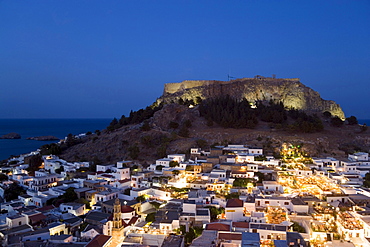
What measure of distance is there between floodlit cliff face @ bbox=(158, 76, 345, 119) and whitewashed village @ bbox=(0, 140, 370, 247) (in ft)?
76.2

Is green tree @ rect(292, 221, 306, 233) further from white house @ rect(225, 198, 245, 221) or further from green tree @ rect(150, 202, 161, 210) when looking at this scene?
green tree @ rect(150, 202, 161, 210)

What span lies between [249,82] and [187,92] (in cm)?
1148

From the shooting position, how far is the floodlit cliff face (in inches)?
1961

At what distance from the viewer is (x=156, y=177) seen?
24.0 meters

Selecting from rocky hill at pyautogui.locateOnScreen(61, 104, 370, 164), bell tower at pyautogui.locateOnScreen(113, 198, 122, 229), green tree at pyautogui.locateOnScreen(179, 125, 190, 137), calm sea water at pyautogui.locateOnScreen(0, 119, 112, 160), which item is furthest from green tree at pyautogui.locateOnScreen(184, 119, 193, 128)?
calm sea water at pyautogui.locateOnScreen(0, 119, 112, 160)

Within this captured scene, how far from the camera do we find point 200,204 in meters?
17.9

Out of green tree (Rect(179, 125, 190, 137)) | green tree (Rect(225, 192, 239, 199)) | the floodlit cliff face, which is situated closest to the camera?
green tree (Rect(225, 192, 239, 199))

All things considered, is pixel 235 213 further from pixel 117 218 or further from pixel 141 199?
pixel 141 199

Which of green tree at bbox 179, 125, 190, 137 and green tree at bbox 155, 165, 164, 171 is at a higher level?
green tree at bbox 179, 125, 190, 137

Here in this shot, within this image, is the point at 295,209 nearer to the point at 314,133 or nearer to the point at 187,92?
the point at 314,133

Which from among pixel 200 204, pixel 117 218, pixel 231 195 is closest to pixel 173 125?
pixel 231 195

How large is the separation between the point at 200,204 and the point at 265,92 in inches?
1506

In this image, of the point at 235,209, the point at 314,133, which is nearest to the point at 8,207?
the point at 235,209

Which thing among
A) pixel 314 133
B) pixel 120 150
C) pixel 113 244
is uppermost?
pixel 314 133
